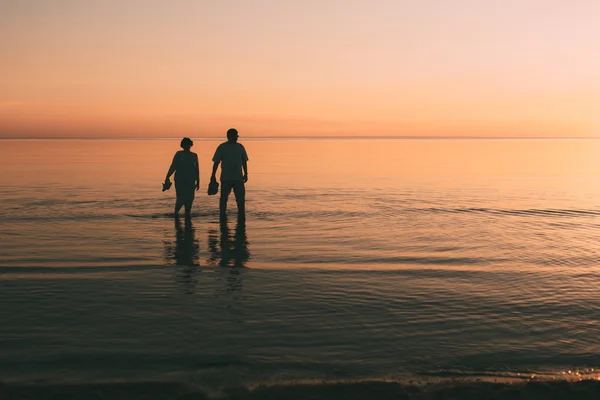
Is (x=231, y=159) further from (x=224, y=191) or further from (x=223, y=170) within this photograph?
(x=224, y=191)

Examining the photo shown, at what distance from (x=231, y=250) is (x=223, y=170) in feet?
13.9

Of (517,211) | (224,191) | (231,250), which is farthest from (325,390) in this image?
(517,211)

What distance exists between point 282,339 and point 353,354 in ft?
2.70

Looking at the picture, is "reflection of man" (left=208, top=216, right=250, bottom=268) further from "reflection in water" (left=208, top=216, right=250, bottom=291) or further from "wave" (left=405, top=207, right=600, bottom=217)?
"wave" (left=405, top=207, right=600, bottom=217)

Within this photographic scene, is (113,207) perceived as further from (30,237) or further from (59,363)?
(59,363)

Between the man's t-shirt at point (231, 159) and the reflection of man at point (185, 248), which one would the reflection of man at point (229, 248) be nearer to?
the reflection of man at point (185, 248)

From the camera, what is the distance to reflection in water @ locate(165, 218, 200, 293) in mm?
8562

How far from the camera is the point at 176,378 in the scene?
4.80m

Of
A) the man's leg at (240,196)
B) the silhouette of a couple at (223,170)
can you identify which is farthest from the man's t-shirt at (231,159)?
the man's leg at (240,196)

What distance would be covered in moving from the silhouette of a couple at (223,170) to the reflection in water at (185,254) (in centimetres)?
127

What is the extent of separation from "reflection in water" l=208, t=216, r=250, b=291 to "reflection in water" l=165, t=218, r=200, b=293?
33cm

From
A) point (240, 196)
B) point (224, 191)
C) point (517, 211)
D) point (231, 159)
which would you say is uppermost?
point (231, 159)

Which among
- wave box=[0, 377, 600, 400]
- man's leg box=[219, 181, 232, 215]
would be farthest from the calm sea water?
man's leg box=[219, 181, 232, 215]

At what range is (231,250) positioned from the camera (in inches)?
435
